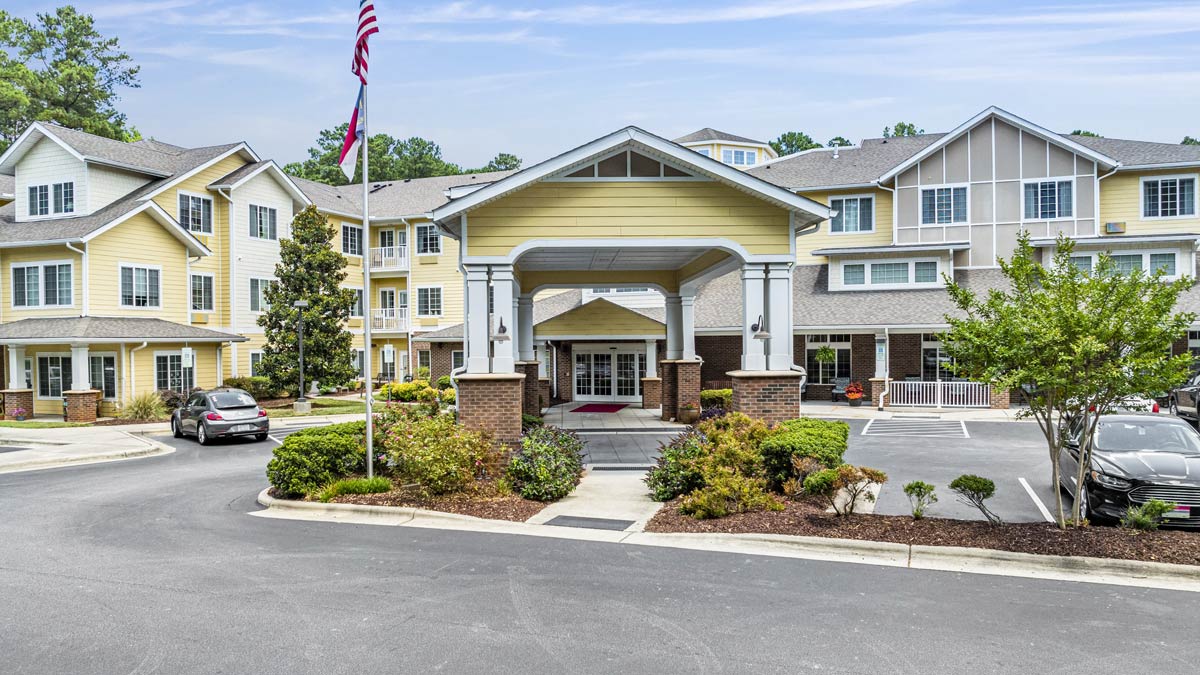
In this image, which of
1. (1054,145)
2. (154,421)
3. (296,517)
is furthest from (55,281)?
(1054,145)

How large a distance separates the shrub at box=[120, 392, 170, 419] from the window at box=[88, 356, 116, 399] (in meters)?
1.05

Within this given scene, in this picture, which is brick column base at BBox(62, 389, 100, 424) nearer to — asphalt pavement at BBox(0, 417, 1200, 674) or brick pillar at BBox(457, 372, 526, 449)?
asphalt pavement at BBox(0, 417, 1200, 674)

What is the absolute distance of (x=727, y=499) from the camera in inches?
463

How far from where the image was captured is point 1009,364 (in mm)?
9555

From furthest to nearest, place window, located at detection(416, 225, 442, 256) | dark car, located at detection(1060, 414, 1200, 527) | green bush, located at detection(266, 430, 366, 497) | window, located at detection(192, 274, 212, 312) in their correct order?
window, located at detection(416, 225, 442, 256) < window, located at detection(192, 274, 212, 312) < green bush, located at detection(266, 430, 366, 497) < dark car, located at detection(1060, 414, 1200, 527)

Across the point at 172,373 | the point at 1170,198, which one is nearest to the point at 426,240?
the point at 172,373

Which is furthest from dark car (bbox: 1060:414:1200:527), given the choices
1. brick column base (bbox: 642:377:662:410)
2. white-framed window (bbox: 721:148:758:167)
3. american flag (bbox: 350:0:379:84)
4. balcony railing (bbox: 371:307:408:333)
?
white-framed window (bbox: 721:148:758:167)

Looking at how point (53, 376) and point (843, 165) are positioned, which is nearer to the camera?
point (53, 376)

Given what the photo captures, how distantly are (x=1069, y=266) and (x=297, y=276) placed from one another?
30.5 meters

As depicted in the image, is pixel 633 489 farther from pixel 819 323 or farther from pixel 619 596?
pixel 819 323

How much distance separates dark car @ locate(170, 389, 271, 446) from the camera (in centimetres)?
2308

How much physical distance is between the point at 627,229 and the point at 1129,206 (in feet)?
88.0

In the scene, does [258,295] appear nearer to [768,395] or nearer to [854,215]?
[854,215]

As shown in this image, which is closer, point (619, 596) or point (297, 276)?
point (619, 596)
